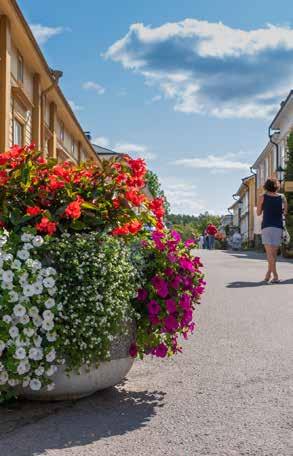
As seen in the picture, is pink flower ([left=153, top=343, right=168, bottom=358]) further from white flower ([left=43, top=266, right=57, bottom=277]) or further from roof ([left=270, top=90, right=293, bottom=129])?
roof ([left=270, top=90, right=293, bottom=129])

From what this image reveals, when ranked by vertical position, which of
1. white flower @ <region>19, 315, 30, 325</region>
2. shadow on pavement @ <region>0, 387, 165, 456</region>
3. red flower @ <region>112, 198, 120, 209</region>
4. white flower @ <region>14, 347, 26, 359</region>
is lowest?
shadow on pavement @ <region>0, 387, 165, 456</region>

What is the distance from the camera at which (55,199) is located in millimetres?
3779

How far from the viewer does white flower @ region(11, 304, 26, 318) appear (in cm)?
318

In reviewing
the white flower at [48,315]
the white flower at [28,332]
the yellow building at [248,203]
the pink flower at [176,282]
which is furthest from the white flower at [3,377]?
the yellow building at [248,203]

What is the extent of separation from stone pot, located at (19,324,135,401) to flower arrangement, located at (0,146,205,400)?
61 millimetres

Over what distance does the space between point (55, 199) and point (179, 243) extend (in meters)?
0.83

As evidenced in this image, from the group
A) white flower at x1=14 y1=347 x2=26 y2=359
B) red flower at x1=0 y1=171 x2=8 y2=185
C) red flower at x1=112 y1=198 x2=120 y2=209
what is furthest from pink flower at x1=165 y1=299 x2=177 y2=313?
red flower at x1=0 y1=171 x2=8 y2=185

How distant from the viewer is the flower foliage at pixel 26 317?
10.5 feet

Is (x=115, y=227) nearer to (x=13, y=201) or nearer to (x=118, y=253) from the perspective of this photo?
(x=118, y=253)

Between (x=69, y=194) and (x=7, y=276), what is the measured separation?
0.72 m

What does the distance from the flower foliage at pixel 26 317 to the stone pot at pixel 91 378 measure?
19cm

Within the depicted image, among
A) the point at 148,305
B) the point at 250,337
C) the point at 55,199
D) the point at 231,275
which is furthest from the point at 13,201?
the point at 231,275

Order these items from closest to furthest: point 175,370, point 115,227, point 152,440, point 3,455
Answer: point 3,455 → point 152,440 → point 115,227 → point 175,370

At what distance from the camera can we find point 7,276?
3193 millimetres
